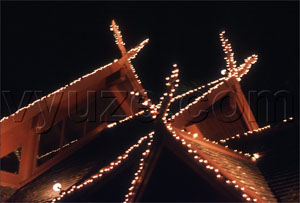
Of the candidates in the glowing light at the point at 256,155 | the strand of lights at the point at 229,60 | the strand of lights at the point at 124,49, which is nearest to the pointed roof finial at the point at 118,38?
the strand of lights at the point at 124,49

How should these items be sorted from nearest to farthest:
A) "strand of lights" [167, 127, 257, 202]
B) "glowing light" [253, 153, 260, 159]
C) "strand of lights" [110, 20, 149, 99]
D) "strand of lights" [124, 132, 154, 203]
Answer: "strand of lights" [167, 127, 257, 202] → "strand of lights" [124, 132, 154, 203] → "glowing light" [253, 153, 260, 159] → "strand of lights" [110, 20, 149, 99]

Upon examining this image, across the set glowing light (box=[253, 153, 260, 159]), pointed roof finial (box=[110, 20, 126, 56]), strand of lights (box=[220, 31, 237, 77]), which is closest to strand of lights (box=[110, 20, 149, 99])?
pointed roof finial (box=[110, 20, 126, 56])

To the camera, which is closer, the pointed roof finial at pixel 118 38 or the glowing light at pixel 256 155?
the glowing light at pixel 256 155

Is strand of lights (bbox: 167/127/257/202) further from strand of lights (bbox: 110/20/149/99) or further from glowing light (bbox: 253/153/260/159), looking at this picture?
strand of lights (bbox: 110/20/149/99)

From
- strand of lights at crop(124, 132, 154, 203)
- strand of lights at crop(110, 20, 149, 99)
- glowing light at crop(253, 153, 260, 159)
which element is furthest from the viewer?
strand of lights at crop(110, 20, 149, 99)

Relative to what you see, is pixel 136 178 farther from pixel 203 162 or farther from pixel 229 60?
pixel 229 60

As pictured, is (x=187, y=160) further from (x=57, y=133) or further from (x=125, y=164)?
(x=57, y=133)

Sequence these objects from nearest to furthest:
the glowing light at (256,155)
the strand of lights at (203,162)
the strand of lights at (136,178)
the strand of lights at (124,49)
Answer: the strand of lights at (203,162), the strand of lights at (136,178), the glowing light at (256,155), the strand of lights at (124,49)

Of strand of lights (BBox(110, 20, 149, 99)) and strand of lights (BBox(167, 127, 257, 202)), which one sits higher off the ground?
strand of lights (BBox(110, 20, 149, 99))

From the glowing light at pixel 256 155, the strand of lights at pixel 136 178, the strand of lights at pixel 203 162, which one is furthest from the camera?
the glowing light at pixel 256 155

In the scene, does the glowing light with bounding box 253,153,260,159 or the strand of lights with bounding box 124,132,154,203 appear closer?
the strand of lights with bounding box 124,132,154,203

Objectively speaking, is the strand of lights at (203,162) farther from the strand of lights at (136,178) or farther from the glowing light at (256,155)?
the glowing light at (256,155)

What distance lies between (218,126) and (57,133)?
4661 mm

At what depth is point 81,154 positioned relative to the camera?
8297 millimetres
